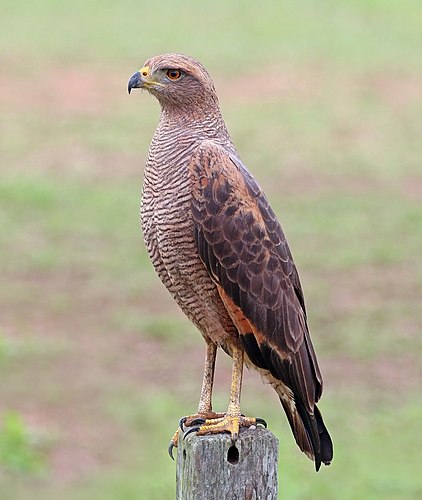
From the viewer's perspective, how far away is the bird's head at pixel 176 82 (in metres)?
4.73

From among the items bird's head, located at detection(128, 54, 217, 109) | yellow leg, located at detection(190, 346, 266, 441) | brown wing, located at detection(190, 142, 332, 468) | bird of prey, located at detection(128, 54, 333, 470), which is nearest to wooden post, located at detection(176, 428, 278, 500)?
yellow leg, located at detection(190, 346, 266, 441)

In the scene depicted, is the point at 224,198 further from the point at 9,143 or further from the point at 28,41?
the point at 28,41

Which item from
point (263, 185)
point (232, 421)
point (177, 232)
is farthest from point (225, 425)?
point (263, 185)

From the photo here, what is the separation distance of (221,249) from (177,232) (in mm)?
180

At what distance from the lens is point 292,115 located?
20.4 metres

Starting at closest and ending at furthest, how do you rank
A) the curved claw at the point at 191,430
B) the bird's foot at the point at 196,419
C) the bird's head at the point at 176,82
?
the curved claw at the point at 191,430
the bird's foot at the point at 196,419
the bird's head at the point at 176,82

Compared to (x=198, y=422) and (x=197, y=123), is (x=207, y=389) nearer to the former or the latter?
(x=198, y=422)

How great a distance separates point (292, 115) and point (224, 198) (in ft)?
52.8

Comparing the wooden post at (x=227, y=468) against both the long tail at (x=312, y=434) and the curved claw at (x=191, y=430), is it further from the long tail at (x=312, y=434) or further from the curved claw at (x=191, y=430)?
the long tail at (x=312, y=434)

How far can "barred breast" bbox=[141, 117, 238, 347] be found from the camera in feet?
15.0

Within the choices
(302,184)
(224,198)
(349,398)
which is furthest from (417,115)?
(224,198)

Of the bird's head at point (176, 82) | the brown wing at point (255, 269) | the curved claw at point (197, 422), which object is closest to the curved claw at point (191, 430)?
the curved claw at point (197, 422)

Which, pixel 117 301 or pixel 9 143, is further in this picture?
pixel 9 143

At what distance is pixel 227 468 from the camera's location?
4.02 m
